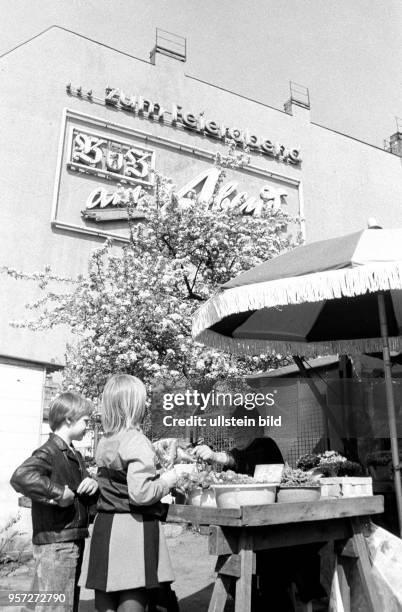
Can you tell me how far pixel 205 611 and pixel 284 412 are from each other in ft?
6.44

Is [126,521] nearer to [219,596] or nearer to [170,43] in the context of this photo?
[219,596]

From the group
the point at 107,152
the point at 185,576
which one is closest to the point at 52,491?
the point at 185,576

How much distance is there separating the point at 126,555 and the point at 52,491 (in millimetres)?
587

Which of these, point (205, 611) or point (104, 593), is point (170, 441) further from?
point (205, 611)

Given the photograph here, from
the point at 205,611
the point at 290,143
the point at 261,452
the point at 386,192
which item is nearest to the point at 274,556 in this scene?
the point at 261,452

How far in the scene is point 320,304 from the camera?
4.80m

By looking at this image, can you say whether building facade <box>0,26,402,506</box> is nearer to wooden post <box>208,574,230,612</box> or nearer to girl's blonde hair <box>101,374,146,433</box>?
girl's blonde hair <box>101,374,146,433</box>

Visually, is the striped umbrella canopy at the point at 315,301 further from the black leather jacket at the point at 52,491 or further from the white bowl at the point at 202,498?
the black leather jacket at the point at 52,491

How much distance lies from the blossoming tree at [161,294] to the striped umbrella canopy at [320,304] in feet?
7.69

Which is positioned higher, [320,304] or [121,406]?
[320,304]

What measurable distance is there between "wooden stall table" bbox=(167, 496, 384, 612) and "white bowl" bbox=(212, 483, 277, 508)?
0.10m

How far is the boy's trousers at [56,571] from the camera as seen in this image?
2758mm

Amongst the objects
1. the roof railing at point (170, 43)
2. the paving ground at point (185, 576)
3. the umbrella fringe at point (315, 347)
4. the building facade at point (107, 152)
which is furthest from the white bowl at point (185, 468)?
the roof railing at point (170, 43)

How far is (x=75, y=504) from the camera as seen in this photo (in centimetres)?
288
